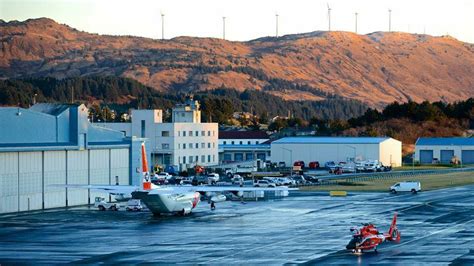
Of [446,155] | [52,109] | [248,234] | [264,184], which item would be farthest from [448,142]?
[248,234]

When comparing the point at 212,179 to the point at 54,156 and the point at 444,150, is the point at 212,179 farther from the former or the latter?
the point at 444,150

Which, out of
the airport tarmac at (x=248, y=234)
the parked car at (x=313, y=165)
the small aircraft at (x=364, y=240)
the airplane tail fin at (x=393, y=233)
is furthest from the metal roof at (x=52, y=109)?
the parked car at (x=313, y=165)

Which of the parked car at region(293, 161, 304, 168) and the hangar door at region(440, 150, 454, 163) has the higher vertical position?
the hangar door at region(440, 150, 454, 163)

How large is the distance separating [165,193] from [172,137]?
5968cm

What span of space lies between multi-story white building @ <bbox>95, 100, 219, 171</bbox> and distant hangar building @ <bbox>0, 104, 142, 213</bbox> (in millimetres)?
40786

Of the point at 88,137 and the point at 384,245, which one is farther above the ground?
the point at 88,137

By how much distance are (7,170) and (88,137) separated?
9.08 m

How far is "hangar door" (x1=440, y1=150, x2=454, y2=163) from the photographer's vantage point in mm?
140000

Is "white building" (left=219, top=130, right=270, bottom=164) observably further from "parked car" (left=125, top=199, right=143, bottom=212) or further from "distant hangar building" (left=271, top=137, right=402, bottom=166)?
"parked car" (left=125, top=199, right=143, bottom=212)

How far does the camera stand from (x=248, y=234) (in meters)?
56.1

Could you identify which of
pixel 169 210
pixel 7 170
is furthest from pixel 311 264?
pixel 7 170

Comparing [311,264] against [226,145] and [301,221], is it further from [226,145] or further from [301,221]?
[226,145]

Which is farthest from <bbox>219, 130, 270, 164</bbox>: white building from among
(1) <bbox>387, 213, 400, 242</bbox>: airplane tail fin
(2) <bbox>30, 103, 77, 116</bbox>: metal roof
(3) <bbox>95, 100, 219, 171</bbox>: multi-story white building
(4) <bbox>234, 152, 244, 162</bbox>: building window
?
(1) <bbox>387, 213, 400, 242</bbox>: airplane tail fin

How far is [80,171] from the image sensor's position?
75.9 metres
